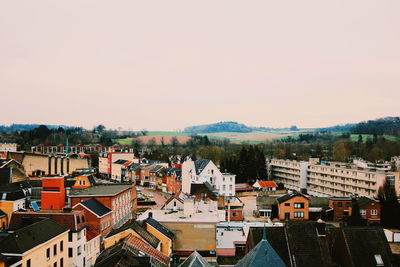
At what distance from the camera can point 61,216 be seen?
2278 cm

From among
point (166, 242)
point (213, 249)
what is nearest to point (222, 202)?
point (213, 249)

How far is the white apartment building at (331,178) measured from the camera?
46.3 metres

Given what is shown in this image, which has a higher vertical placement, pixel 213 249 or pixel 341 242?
pixel 341 242

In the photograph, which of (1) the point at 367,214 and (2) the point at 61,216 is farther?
(1) the point at 367,214

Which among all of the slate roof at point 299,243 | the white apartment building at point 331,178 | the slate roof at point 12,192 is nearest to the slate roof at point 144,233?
the slate roof at point 299,243

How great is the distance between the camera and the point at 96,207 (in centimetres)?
2816

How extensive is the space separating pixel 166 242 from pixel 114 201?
9334 millimetres

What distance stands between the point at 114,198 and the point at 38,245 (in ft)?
43.2

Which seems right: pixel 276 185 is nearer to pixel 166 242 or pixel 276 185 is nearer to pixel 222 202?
pixel 222 202

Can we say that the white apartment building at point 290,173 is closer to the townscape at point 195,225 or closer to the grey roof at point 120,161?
the townscape at point 195,225

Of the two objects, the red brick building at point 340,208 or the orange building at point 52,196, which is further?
the red brick building at point 340,208

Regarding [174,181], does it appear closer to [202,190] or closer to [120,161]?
[202,190]

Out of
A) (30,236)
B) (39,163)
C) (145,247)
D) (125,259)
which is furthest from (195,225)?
(39,163)

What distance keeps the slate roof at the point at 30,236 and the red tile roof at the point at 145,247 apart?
4274mm
